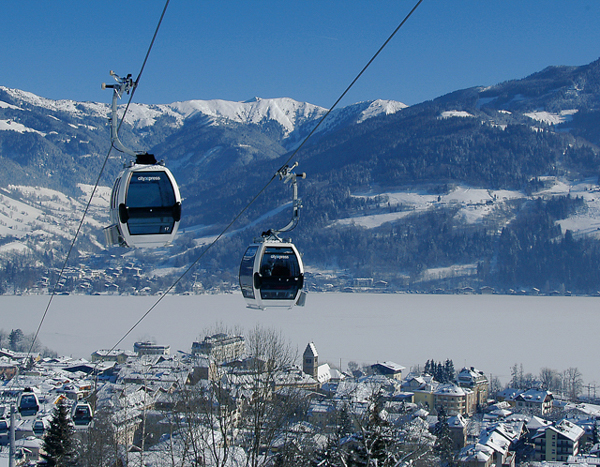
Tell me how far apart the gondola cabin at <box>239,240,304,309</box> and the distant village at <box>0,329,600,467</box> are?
8.16ft

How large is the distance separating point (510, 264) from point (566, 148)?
5656 centimetres

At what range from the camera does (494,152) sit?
182250 millimetres

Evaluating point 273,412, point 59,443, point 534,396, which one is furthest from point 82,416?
point 534,396

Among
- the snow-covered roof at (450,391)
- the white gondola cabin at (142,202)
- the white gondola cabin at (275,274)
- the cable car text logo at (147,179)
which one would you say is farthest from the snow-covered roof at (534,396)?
the cable car text logo at (147,179)

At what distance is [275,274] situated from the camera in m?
9.00

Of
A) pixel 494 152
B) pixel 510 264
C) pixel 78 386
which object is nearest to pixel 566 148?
pixel 494 152

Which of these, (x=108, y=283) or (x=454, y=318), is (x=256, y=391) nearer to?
(x=454, y=318)

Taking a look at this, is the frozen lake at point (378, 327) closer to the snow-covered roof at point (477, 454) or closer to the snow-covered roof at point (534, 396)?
the snow-covered roof at point (534, 396)

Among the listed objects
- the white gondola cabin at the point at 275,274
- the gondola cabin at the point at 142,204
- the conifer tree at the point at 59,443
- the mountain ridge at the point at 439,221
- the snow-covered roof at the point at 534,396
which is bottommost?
the snow-covered roof at the point at 534,396

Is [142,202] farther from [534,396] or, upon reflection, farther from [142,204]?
[534,396]

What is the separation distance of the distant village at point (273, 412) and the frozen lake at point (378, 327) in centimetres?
700

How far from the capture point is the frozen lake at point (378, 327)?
59.8 m

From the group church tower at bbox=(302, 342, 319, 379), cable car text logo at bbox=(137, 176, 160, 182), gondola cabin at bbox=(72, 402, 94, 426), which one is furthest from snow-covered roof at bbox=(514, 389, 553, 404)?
cable car text logo at bbox=(137, 176, 160, 182)

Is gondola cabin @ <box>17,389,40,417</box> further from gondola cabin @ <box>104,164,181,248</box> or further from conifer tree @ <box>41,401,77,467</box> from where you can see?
gondola cabin @ <box>104,164,181,248</box>
